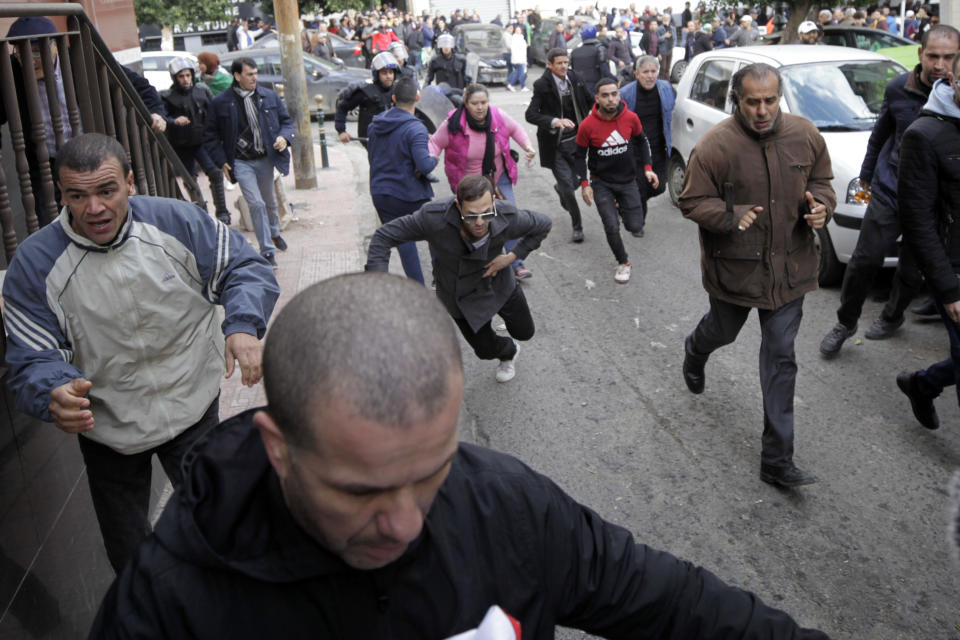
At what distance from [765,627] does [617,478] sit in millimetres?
3270

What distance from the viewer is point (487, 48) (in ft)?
90.7

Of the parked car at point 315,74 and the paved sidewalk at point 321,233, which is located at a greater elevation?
the parked car at point 315,74

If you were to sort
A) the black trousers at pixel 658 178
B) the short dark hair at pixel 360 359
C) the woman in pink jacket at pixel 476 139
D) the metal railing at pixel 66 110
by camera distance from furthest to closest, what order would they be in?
the black trousers at pixel 658 178 < the woman in pink jacket at pixel 476 139 < the metal railing at pixel 66 110 < the short dark hair at pixel 360 359

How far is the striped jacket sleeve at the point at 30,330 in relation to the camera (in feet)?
9.68

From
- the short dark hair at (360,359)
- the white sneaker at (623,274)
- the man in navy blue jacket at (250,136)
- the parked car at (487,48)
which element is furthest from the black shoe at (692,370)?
the parked car at (487,48)

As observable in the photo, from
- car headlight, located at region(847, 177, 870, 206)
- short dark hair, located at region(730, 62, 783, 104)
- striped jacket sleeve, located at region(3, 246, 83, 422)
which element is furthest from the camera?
car headlight, located at region(847, 177, 870, 206)

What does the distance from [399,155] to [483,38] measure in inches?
842

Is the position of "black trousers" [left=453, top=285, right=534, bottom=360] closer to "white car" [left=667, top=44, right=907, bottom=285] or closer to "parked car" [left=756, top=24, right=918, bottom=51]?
"white car" [left=667, top=44, right=907, bottom=285]

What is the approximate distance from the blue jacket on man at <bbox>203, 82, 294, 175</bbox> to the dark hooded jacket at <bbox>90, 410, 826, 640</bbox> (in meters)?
8.19

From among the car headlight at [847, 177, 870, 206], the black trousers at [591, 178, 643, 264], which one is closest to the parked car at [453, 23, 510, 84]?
the black trousers at [591, 178, 643, 264]

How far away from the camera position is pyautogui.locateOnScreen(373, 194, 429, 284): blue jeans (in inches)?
305

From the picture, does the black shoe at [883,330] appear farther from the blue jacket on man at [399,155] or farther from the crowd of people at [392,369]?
the blue jacket on man at [399,155]

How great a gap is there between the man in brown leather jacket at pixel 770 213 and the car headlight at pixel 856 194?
3.03 meters

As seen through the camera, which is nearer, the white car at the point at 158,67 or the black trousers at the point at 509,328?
the black trousers at the point at 509,328
